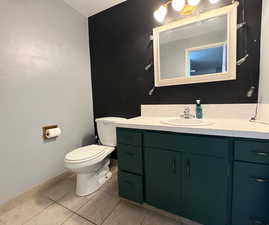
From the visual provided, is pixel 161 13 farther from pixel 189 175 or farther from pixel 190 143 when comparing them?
pixel 189 175

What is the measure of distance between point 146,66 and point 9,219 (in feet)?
6.70

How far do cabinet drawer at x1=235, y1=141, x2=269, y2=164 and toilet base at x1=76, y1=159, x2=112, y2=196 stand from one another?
55.7 inches

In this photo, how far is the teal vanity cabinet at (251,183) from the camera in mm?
844

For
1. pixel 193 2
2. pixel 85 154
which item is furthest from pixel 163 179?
pixel 193 2

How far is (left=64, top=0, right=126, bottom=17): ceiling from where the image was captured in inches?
71.6

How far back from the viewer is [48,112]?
1.68m

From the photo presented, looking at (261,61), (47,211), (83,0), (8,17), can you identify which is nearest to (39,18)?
(8,17)

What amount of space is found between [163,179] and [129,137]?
1.48ft

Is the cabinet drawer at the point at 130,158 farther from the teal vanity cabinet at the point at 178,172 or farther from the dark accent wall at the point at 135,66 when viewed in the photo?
the dark accent wall at the point at 135,66

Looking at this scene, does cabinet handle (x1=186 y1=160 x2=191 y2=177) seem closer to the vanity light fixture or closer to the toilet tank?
the toilet tank

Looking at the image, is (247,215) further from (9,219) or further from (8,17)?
(8,17)

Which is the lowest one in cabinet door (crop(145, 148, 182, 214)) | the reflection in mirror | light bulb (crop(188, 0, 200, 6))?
cabinet door (crop(145, 148, 182, 214))

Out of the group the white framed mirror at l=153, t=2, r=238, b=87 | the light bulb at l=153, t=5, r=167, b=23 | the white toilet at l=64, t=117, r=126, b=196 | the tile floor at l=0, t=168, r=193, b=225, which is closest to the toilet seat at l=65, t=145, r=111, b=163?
the white toilet at l=64, t=117, r=126, b=196

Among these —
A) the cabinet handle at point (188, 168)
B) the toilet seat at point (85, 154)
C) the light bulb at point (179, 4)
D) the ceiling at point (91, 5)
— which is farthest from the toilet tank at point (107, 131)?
the ceiling at point (91, 5)
